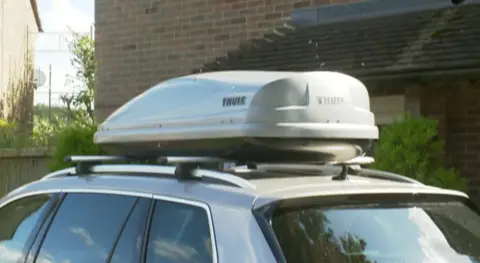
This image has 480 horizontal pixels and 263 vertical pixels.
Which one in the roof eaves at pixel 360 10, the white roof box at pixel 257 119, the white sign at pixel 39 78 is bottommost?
the white roof box at pixel 257 119

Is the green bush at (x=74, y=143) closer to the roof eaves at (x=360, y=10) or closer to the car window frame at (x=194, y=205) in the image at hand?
the roof eaves at (x=360, y=10)

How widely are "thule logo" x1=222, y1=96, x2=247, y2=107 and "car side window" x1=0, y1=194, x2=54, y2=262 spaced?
1114 mm

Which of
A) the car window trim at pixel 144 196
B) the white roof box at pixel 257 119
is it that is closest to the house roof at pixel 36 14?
the car window trim at pixel 144 196

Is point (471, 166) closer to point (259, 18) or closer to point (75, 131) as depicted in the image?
point (259, 18)

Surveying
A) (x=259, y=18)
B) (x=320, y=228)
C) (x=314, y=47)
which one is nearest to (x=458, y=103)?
(x=314, y=47)

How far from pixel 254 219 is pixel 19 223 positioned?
6.41ft

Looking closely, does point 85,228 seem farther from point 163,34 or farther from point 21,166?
point 21,166

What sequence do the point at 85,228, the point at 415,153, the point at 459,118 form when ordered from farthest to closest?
the point at 459,118, the point at 415,153, the point at 85,228

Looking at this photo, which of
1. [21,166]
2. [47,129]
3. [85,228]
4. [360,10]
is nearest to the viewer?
[85,228]

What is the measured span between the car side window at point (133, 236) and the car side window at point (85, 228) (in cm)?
5

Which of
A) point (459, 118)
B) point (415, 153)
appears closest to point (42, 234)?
point (415, 153)

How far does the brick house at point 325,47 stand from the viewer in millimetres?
7410

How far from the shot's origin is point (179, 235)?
345cm

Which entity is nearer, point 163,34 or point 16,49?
point 163,34
